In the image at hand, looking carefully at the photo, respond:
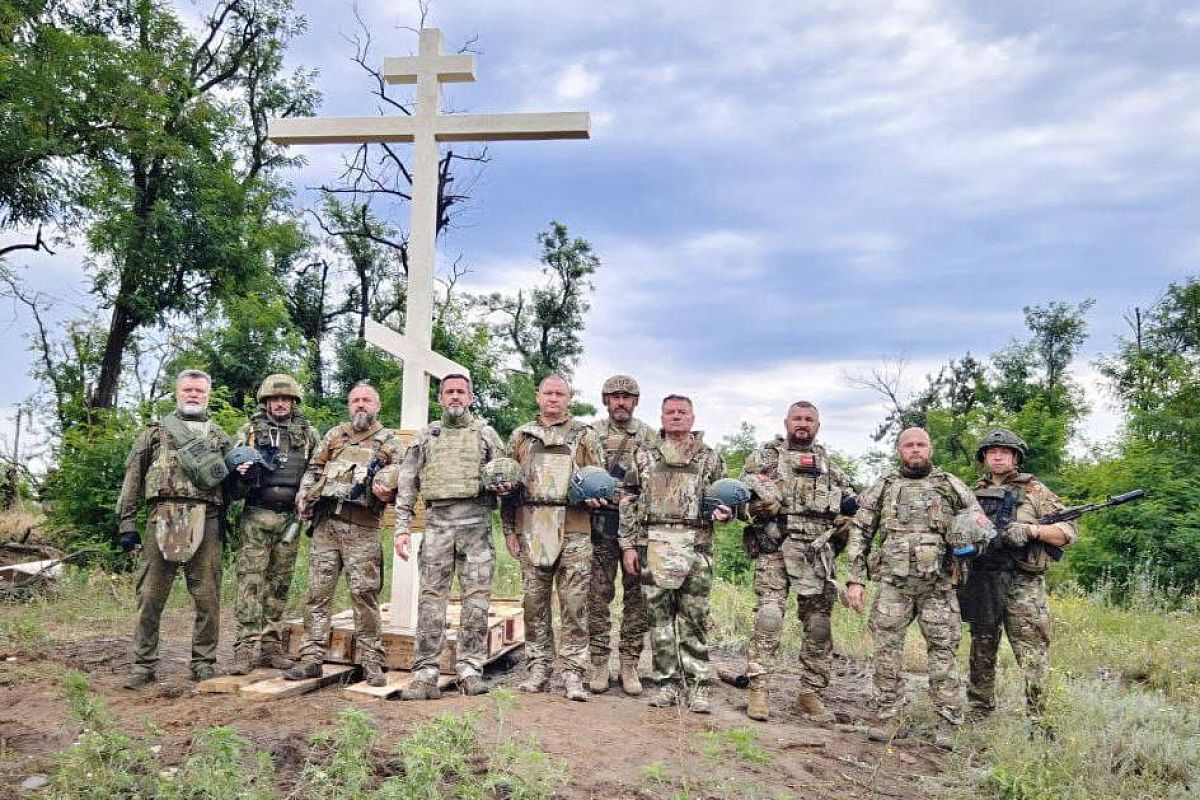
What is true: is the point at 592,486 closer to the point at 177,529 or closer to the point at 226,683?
the point at 226,683

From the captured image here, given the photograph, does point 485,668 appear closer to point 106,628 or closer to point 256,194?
point 106,628

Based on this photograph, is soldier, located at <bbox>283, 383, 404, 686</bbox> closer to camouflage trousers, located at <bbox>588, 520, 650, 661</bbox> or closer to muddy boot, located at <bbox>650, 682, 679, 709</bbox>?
camouflage trousers, located at <bbox>588, 520, 650, 661</bbox>

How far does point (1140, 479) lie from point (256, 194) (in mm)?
22018

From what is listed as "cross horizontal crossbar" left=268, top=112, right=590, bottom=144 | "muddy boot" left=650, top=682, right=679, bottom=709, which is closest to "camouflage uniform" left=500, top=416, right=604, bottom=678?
"muddy boot" left=650, top=682, right=679, bottom=709

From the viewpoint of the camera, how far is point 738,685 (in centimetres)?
775

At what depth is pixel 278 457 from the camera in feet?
23.7

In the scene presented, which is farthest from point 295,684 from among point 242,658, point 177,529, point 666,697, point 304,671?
point 666,697

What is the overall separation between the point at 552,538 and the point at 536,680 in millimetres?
1102

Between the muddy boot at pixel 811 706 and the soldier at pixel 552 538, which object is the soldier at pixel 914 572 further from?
the soldier at pixel 552 538

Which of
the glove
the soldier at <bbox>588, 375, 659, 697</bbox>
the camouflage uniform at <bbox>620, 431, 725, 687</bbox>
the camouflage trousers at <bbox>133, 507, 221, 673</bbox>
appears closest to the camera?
the glove

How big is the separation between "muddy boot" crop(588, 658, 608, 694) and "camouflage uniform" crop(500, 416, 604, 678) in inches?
7.9

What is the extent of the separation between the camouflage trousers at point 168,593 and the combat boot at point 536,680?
2599 mm

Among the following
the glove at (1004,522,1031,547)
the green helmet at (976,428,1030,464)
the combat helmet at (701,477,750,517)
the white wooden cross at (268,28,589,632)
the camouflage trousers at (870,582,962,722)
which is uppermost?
the white wooden cross at (268,28,589,632)

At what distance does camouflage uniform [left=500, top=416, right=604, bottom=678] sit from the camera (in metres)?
6.66
